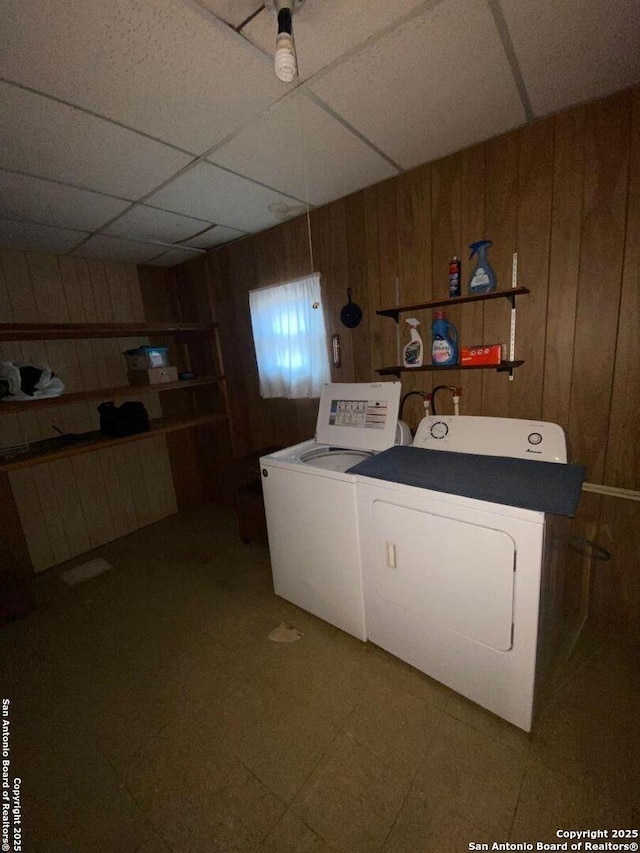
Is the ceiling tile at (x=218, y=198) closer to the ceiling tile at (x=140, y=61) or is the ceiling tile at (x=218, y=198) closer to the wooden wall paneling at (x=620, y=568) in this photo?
the ceiling tile at (x=140, y=61)

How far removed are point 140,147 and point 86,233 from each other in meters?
1.20

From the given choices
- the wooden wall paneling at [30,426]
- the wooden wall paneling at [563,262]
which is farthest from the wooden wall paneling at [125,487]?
the wooden wall paneling at [563,262]

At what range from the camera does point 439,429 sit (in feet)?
6.20

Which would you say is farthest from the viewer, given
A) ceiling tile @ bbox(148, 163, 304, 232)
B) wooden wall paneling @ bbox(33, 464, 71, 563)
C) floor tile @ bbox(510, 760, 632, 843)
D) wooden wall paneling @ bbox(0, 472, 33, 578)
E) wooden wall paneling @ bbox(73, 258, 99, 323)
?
wooden wall paneling @ bbox(73, 258, 99, 323)

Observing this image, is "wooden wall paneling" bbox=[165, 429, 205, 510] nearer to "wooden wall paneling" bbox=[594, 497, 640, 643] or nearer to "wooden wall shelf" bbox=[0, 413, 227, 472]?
"wooden wall shelf" bbox=[0, 413, 227, 472]

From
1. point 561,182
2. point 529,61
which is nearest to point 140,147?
point 529,61

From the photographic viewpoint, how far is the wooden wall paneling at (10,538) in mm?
2385

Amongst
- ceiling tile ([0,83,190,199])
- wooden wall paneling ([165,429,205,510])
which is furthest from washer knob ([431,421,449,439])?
wooden wall paneling ([165,429,205,510])

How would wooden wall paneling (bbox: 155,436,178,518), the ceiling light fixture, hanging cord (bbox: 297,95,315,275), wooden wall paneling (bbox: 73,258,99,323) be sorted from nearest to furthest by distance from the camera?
the ceiling light fixture
hanging cord (bbox: 297,95,315,275)
wooden wall paneling (bbox: 73,258,99,323)
wooden wall paneling (bbox: 155,436,178,518)

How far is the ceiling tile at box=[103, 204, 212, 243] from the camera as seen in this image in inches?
84.6

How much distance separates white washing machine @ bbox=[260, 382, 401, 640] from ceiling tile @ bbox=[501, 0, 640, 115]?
4.44 ft

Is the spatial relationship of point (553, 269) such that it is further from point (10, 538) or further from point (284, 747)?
point (10, 538)

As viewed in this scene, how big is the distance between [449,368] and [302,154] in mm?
1268

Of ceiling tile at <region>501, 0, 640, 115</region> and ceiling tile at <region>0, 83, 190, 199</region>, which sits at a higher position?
ceiling tile at <region>0, 83, 190, 199</region>
